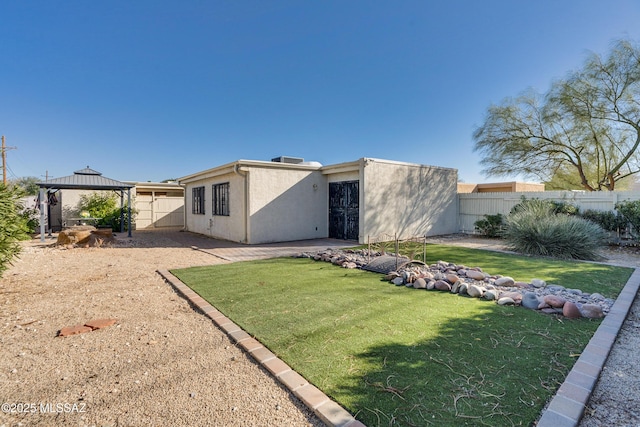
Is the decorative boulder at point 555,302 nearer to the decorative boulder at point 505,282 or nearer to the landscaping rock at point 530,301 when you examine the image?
the landscaping rock at point 530,301

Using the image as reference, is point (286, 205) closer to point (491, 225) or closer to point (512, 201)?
point (491, 225)

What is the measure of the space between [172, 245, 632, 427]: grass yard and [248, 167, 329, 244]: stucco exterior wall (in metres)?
5.36

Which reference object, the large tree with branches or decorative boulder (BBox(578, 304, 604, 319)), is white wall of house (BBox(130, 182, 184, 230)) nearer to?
the large tree with branches

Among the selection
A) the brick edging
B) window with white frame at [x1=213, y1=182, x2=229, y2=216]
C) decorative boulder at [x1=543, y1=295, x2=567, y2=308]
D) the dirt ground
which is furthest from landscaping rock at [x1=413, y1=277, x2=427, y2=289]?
window with white frame at [x1=213, y1=182, x2=229, y2=216]

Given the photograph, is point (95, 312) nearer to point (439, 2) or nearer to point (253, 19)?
point (253, 19)

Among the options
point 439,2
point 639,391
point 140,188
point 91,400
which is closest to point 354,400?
point 91,400

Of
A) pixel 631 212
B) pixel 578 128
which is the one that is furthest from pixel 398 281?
pixel 578 128

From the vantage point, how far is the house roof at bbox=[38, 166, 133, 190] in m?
12.2

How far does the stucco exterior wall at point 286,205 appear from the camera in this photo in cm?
1097

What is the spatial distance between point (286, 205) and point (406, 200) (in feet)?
16.6

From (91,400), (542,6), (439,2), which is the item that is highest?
(439,2)

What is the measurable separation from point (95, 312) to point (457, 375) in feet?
15.4

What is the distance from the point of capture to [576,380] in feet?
7.75

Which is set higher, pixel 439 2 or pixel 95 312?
pixel 439 2
